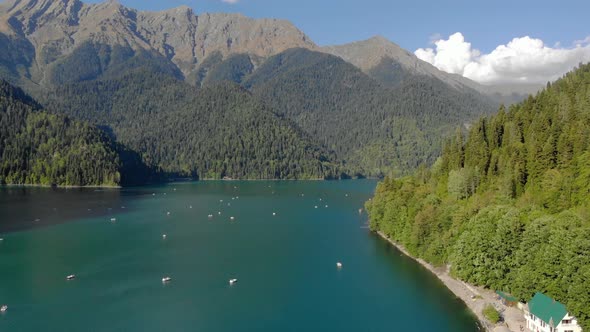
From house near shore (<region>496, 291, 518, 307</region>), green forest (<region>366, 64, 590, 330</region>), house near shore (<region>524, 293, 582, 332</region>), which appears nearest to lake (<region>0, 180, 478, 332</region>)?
house near shore (<region>496, 291, 518, 307</region>)

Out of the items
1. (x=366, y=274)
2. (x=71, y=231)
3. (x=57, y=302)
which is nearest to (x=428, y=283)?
(x=366, y=274)

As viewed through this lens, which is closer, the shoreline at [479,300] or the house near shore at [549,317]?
the house near shore at [549,317]

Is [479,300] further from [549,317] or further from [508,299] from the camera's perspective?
[549,317]

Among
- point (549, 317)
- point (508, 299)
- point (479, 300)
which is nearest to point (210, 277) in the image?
point (479, 300)

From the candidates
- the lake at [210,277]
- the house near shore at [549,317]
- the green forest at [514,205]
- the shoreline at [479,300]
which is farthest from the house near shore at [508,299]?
the house near shore at [549,317]

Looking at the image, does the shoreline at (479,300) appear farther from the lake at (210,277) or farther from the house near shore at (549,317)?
the house near shore at (549,317)

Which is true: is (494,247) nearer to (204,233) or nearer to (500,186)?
(500,186)

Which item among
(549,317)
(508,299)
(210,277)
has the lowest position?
(210,277)
